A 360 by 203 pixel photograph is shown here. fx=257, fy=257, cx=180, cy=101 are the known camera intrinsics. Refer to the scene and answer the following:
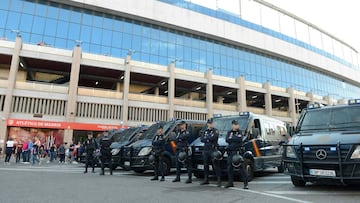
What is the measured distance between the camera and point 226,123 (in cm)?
917

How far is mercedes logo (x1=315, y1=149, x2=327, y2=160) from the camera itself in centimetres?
566

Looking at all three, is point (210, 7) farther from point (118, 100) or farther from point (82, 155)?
point (82, 155)

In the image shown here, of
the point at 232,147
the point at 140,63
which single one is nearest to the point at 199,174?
the point at 232,147

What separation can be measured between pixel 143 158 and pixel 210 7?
36.7 meters

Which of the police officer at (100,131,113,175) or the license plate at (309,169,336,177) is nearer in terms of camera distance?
the license plate at (309,169,336,177)

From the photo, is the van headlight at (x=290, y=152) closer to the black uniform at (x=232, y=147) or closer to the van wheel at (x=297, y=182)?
the van wheel at (x=297, y=182)

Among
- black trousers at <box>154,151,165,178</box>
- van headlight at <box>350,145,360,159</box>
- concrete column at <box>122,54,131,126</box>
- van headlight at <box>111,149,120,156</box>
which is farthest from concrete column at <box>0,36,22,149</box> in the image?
van headlight at <box>350,145,360,159</box>

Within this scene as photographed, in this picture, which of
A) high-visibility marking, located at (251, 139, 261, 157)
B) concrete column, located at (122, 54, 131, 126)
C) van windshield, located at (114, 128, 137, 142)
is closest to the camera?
high-visibility marking, located at (251, 139, 261, 157)

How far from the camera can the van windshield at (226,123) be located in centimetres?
862

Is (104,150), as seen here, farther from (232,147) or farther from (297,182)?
(297,182)

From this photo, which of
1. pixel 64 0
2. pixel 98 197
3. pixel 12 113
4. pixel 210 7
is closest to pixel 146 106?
pixel 12 113

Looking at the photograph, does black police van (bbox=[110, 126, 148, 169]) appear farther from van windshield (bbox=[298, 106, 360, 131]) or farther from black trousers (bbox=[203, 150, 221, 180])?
van windshield (bbox=[298, 106, 360, 131])

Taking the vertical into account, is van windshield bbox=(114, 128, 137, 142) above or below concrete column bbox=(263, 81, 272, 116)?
below

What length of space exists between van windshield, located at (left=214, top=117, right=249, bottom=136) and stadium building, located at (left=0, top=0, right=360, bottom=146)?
70.3 feet
